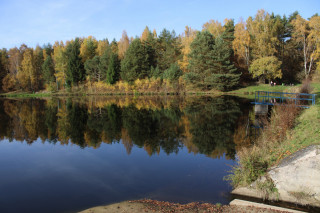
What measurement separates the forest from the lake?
30334 millimetres

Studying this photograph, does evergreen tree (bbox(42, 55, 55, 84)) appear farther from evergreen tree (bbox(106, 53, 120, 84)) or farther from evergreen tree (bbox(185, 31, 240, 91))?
evergreen tree (bbox(185, 31, 240, 91))

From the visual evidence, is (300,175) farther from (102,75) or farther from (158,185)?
(102,75)

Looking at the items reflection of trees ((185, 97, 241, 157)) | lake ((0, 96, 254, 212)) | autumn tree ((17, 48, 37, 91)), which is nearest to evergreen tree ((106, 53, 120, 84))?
autumn tree ((17, 48, 37, 91))

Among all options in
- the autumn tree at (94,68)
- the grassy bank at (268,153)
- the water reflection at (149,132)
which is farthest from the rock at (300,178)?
the autumn tree at (94,68)

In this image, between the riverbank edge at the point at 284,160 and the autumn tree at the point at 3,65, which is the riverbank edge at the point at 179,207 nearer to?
the riverbank edge at the point at 284,160

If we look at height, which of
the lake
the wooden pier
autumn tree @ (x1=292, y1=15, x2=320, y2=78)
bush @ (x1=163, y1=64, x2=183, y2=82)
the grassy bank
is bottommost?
the lake

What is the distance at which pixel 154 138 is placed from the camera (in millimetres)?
14695

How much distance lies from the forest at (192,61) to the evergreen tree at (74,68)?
0.24 metres

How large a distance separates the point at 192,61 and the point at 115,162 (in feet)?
133

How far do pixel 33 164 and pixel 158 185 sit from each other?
6.31 meters

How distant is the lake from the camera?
7.52 meters

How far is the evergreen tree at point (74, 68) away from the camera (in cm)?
6003

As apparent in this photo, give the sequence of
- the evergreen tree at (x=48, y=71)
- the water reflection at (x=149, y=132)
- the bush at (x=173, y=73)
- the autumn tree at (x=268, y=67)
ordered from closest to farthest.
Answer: the water reflection at (x=149, y=132) → the autumn tree at (x=268, y=67) → the bush at (x=173, y=73) → the evergreen tree at (x=48, y=71)

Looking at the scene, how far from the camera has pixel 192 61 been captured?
48.9m
